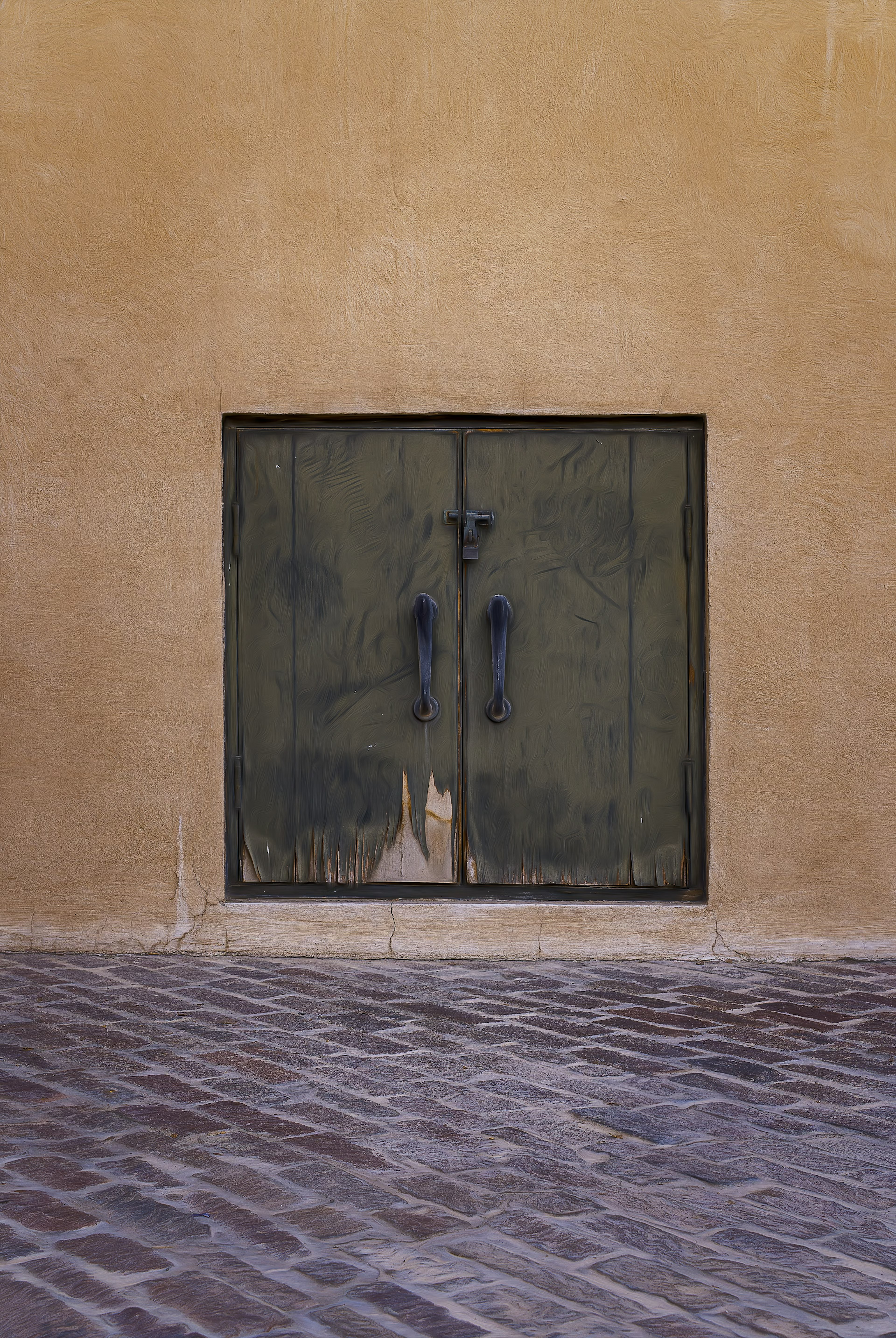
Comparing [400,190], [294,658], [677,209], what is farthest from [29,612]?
[677,209]

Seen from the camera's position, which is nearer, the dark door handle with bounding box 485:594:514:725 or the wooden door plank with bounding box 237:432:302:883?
the dark door handle with bounding box 485:594:514:725

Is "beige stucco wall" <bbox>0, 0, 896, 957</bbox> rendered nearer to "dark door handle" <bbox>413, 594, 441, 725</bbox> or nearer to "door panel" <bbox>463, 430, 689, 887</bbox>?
"door panel" <bbox>463, 430, 689, 887</bbox>

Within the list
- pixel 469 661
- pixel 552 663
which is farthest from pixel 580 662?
pixel 469 661

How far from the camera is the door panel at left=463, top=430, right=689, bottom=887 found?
A: 5.55m

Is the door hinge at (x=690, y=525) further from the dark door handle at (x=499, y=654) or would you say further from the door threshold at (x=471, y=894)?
the door threshold at (x=471, y=894)

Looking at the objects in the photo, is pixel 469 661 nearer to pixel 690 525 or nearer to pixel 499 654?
pixel 499 654

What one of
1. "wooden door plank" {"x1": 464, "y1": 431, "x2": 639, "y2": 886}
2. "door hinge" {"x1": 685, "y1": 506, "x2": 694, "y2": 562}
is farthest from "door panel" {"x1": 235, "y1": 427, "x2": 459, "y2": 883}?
"door hinge" {"x1": 685, "y1": 506, "x2": 694, "y2": 562}

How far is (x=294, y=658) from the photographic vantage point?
5613mm

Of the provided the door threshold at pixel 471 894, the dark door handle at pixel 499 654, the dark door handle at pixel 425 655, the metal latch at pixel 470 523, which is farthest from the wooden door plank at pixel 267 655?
the dark door handle at pixel 499 654

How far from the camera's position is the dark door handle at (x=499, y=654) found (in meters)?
5.49

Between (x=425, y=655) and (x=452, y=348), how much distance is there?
51.3 inches

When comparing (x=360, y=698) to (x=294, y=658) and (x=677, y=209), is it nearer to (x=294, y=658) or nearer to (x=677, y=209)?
(x=294, y=658)

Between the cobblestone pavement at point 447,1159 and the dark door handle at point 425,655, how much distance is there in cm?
119

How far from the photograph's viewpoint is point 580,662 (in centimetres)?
559
